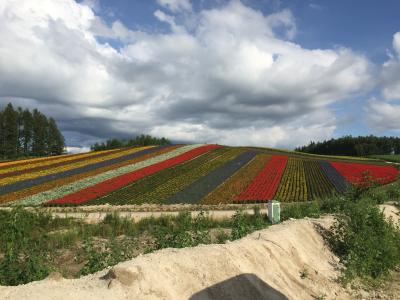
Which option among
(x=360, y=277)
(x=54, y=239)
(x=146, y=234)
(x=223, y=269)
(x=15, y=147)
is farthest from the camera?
(x=15, y=147)

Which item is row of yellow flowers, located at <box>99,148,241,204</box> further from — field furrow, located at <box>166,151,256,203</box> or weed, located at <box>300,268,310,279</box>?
weed, located at <box>300,268,310,279</box>

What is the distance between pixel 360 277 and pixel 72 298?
7335mm

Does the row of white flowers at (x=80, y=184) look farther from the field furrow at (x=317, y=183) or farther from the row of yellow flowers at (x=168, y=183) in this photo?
the field furrow at (x=317, y=183)

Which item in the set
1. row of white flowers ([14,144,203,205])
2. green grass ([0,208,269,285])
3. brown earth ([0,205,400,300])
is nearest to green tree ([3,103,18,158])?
row of white flowers ([14,144,203,205])

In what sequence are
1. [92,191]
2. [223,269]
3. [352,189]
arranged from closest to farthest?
1. [223,269]
2. [352,189]
3. [92,191]

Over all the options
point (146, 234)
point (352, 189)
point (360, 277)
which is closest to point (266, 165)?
point (352, 189)

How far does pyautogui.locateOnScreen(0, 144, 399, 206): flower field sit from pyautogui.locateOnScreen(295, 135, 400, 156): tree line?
218 feet

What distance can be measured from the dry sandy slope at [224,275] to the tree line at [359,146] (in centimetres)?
10477

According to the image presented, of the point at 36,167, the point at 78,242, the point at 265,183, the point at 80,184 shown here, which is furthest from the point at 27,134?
the point at 78,242

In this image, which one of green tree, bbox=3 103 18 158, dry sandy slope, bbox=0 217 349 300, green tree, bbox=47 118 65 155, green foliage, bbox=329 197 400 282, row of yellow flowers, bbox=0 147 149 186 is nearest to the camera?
dry sandy slope, bbox=0 217 349 300

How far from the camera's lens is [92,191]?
1228 inches

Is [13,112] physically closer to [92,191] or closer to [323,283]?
[92,191]

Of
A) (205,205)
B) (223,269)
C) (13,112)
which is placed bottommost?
(205,205)

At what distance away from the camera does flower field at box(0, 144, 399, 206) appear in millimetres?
29406
